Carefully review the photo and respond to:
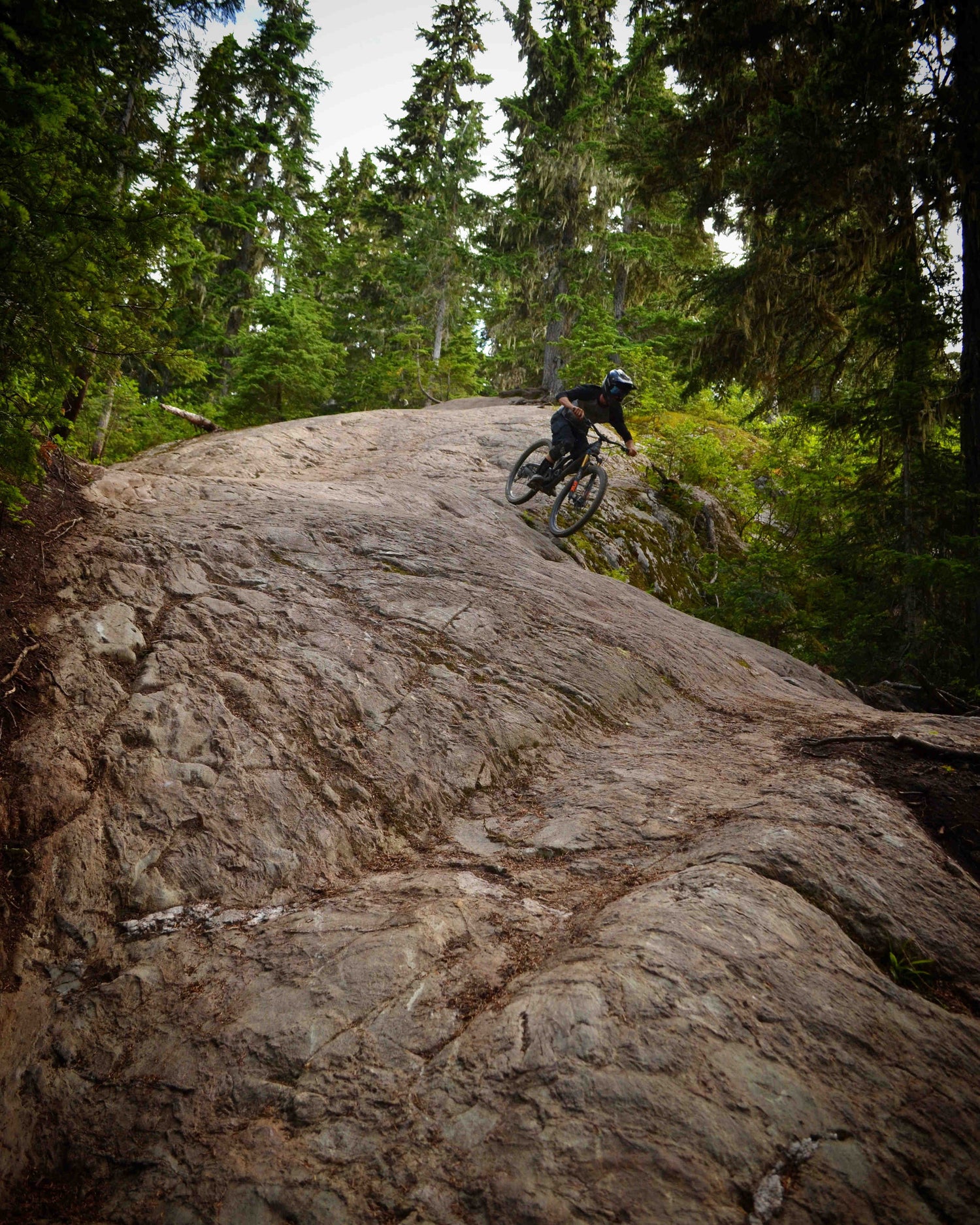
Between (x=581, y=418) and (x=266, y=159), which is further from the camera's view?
(x=266, y=159)

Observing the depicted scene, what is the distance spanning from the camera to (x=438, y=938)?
2.84 meters

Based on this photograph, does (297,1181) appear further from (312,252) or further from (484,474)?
(312,252)

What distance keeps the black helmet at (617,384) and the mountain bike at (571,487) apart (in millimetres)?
580

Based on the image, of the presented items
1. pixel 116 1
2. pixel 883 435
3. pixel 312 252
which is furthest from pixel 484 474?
pixel 312 252

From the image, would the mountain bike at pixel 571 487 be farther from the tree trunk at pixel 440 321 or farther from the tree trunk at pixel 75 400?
the tree trunk at pixel 440 321

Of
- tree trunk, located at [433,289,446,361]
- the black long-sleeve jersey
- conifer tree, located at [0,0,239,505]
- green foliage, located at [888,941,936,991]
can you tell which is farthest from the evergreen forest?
green foliage, located at [888,941,936,991]

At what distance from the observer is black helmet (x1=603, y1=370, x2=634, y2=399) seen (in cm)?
862

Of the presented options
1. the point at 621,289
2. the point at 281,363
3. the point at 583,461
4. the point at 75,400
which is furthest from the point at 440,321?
the point at 75,400

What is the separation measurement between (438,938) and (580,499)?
23.8 feet

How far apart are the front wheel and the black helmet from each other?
1002mm

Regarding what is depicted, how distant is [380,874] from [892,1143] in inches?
93.6

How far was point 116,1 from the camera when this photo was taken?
5.70 meters

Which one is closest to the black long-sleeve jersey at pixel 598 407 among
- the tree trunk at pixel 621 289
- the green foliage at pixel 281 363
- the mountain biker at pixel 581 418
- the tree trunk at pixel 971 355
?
the mountain biker at pixel 581 418

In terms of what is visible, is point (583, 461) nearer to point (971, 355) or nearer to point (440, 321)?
point (971, 355)
